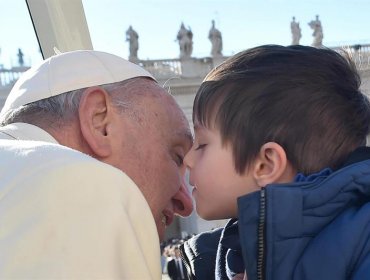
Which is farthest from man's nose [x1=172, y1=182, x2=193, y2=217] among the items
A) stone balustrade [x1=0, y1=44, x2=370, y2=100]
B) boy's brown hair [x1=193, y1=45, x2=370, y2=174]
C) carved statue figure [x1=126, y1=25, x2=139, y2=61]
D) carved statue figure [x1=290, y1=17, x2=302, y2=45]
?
carved statue figure [x1=290, y1=17, x2=302, y2=45]

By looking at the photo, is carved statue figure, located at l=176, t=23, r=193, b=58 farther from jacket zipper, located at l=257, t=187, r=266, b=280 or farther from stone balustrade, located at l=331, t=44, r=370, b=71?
jacket zipper, located at l=257, t=187, r=266, b=280

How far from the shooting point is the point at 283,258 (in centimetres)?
104

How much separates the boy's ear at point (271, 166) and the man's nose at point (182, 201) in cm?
26

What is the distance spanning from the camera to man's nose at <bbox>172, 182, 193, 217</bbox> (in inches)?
54.9

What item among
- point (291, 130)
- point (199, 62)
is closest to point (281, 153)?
point (291, 130)

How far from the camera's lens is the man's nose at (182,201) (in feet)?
4.58

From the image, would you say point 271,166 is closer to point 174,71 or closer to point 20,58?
point 174,71

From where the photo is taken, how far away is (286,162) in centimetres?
115

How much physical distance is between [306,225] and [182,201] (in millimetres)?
407

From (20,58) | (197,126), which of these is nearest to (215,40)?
(20,58)

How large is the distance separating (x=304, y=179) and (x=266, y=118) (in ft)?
0.43

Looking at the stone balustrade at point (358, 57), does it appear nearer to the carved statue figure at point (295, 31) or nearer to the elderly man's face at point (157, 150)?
the elderly man's face at point (157, 150)

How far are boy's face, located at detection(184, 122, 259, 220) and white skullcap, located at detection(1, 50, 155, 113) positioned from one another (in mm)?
210

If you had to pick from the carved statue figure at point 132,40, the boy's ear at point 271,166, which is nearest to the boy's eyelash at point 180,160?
the boy's ear at point 271,166
